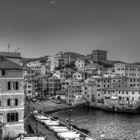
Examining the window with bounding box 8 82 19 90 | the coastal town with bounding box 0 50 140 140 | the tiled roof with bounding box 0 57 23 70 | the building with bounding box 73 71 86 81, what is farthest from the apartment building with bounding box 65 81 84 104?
the tiled roof with bounding box 0 57 23 70

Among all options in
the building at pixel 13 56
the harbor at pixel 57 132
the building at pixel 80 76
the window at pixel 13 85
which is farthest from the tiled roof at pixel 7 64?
the building at pixel 80 76

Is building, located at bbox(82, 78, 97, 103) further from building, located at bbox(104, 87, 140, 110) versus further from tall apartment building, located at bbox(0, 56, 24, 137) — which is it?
tall apartment building, located at bbox(0, 56, 24, 137)

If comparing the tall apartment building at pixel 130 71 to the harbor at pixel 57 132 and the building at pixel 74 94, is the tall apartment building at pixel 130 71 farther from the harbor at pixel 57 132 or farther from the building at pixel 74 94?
the harbor at pixel 57 132

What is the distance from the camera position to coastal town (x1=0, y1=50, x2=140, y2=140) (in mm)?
34188

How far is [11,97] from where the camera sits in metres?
34.4

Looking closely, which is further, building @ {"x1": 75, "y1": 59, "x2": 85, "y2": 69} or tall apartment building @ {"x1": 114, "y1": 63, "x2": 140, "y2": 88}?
building @ {"x1": 75, "y1": 59, "x2": 85, "y2": 69}

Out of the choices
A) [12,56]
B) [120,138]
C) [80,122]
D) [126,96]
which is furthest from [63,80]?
[12,56]

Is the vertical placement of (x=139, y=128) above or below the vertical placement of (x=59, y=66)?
below

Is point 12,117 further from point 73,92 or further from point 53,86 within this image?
point 53,86

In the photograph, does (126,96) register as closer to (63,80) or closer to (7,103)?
(63,80)

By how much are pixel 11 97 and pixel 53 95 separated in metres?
96.8

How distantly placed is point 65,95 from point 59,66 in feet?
235

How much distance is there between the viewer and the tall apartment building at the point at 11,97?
111 ft

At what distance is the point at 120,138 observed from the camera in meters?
47.3
